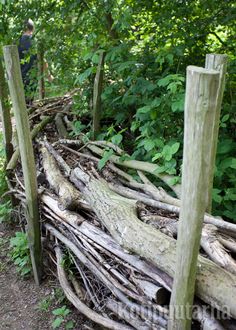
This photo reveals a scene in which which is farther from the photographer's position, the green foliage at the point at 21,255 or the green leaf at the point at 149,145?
the green foliage at the point at 21,255

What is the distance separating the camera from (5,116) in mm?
4285

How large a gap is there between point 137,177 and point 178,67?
108cm

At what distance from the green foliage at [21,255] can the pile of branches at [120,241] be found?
0.78 ft

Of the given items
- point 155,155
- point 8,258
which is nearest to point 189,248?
point 155,155

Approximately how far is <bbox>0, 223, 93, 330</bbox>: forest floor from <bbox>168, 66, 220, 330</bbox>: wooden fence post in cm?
95

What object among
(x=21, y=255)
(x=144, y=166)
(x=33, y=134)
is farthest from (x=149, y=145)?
(x=33, y=134)

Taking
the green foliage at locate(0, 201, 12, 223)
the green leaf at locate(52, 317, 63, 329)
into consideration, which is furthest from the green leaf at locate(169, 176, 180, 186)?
the green foliage at locate(0, 201, 12, 223)

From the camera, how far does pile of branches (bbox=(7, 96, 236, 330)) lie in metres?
2.04

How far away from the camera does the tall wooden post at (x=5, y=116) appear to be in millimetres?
4156

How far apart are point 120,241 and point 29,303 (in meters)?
1.22

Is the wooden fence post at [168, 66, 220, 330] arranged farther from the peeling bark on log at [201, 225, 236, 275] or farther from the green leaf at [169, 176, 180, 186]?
the green leaf at [169, 176, 180, 186]

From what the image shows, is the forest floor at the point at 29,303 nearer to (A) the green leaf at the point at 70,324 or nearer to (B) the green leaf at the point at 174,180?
(A) the green leaf at the point at 70,324

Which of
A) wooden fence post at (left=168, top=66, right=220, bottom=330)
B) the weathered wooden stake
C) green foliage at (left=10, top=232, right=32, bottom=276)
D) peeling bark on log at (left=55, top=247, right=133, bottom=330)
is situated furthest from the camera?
the weathered wooden stake

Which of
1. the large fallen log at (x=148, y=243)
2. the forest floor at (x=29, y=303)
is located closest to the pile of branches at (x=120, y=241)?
the large fallen log at (x=148, y=243)
